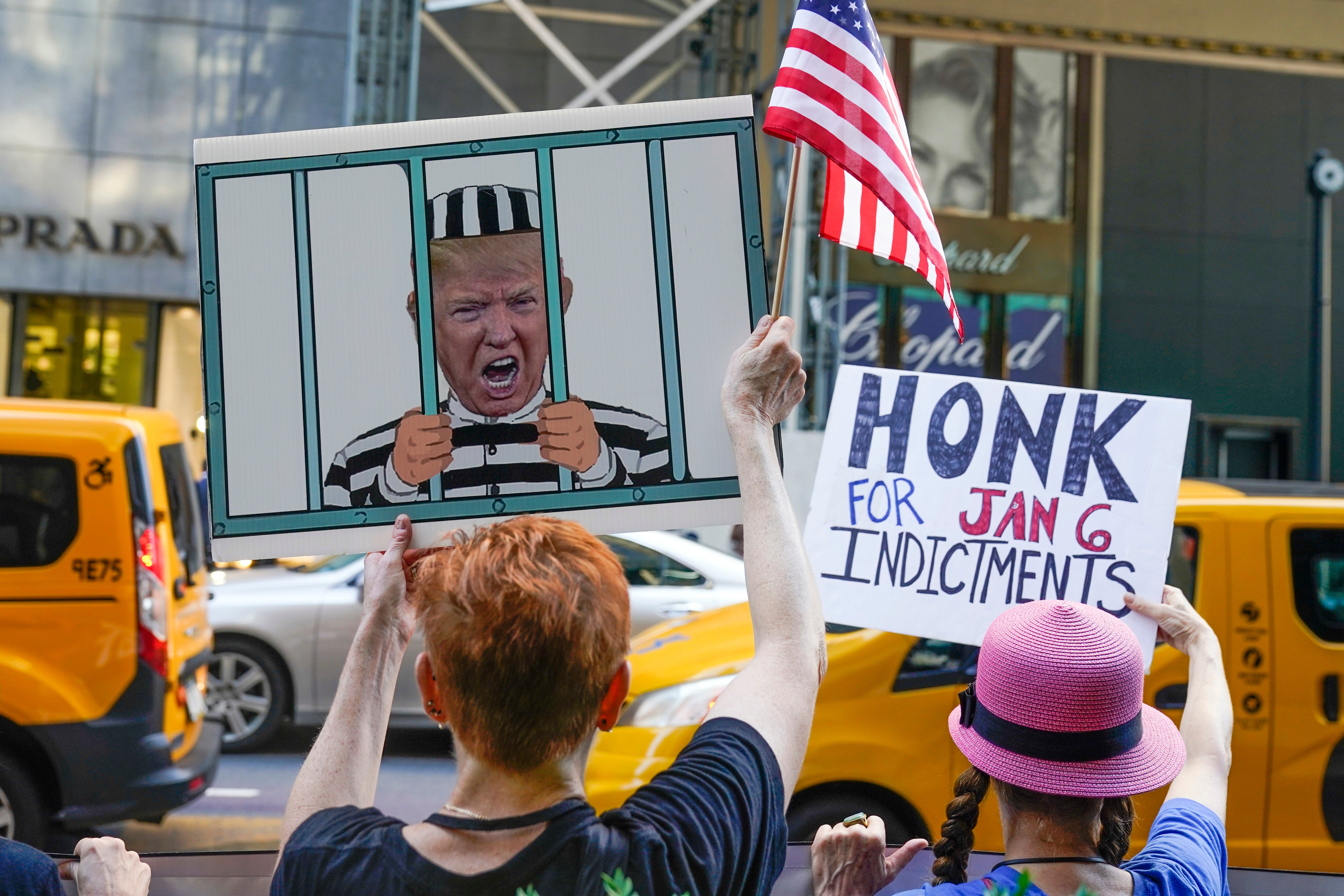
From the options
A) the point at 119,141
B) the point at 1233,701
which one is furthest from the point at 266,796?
the point at 119,141

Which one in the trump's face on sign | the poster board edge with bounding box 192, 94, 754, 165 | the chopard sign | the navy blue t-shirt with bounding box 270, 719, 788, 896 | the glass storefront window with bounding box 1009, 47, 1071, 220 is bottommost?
the navy blue t-shirt with bounding box 270, 719, 788, 896

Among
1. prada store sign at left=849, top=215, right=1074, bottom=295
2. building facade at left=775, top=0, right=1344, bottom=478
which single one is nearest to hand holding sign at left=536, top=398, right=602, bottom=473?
building facade at left=775, top=0, right=1344, bottom=478

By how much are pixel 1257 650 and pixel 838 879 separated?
332cm

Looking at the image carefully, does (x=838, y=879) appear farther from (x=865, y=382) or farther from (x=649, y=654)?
(x=649, y=654)

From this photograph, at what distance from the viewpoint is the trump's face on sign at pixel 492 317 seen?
2.27 meters

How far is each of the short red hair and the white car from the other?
6217 mm

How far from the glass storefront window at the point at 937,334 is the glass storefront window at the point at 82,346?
1029 cm

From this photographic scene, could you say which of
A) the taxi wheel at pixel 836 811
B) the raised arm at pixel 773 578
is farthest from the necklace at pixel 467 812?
the taxi wheel at pixel 836 811

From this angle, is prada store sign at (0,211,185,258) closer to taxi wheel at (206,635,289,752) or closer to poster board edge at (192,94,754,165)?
taxi wheel at (206,635,289,752)

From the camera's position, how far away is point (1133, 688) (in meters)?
1.77

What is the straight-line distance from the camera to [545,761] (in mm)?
1429

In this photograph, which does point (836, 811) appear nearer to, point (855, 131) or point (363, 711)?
point (855, 131)

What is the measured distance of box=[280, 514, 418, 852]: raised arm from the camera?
5.11ft

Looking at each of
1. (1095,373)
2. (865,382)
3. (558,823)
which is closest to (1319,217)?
(1095,373)
